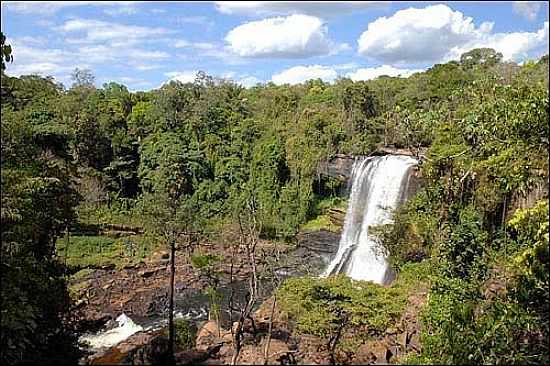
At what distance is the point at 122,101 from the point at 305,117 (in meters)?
12.2

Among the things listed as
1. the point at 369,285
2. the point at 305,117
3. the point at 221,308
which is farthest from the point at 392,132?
the point at 369,285

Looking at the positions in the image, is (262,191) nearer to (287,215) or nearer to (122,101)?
(287,215)

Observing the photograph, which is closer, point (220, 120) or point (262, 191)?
point (262, 191)

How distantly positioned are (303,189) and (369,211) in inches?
234

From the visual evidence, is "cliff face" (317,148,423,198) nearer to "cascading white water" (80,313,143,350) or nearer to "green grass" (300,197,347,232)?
"green grass" (300,197,347,232)

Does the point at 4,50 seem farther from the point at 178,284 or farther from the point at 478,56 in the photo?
the point at 478,56

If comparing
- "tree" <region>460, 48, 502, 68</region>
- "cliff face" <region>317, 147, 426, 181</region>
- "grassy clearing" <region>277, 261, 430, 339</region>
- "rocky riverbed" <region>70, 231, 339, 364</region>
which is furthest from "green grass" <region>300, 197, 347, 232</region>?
"grassy clearing" <region>277, 261, 430, 339</region>

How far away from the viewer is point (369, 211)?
2231cm

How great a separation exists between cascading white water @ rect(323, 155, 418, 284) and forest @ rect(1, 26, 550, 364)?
1.34 m

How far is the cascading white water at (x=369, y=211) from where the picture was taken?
19.9 m

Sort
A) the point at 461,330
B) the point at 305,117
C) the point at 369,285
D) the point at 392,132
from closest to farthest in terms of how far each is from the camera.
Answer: the point at 461,330, the point at 369,285, the point at 392,132, the point at 305,117

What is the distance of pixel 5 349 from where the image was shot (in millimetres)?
6449

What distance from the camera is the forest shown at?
6.74m

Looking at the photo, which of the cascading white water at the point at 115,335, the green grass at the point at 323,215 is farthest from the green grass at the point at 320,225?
the cascading white water at the point at 115,335
